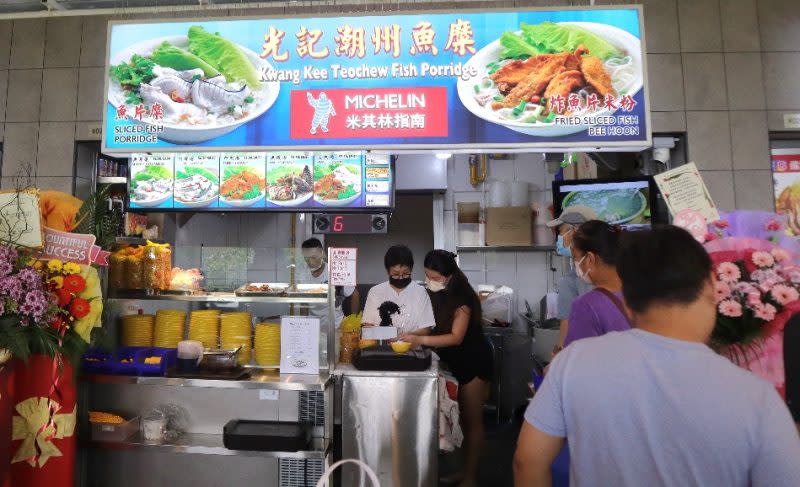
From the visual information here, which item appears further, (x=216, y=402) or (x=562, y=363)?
(x=216, y=402)

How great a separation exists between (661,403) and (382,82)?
6.14 ft

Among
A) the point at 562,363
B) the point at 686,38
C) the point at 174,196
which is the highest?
the point at 686,38

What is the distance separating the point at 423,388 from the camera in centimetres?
273

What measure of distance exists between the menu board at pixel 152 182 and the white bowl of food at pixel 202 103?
0.83m

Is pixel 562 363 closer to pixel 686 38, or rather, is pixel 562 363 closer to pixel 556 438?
pixel 556 438

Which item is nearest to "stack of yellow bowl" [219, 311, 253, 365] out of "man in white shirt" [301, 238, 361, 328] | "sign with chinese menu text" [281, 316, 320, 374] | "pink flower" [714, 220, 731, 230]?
"sign with chinese menu text" [281, 316, 320, 374]

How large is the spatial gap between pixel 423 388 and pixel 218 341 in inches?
52.1

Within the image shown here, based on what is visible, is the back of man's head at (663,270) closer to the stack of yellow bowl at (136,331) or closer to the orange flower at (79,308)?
the orange flower at (79,308)

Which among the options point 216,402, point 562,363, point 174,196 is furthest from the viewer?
point 174,196

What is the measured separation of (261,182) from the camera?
3.20 metres

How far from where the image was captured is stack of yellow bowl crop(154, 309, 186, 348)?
3006 millimetres

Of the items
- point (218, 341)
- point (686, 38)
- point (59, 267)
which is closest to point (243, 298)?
point (218, 341)

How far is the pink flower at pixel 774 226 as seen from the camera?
165 cm

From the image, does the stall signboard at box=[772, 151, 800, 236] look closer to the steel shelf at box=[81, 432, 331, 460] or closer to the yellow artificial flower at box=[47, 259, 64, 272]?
the steel shelf at box=[81, 432, 331, 460]
